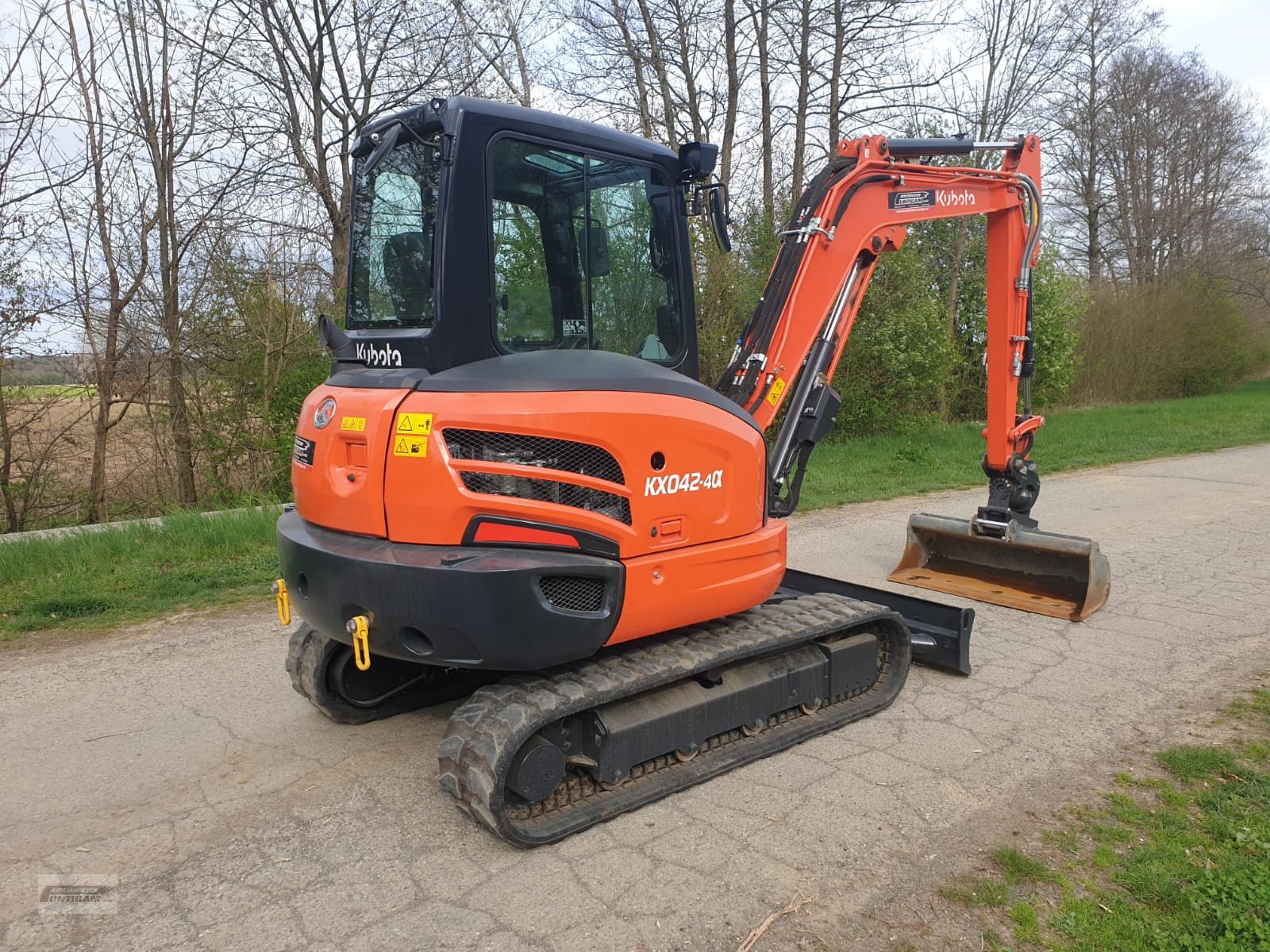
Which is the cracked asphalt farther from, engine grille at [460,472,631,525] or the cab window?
the cab window

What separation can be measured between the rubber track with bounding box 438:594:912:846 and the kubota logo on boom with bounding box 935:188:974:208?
2482 mm

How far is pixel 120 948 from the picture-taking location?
269 cm

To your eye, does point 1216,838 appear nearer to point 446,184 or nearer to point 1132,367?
point 446,184

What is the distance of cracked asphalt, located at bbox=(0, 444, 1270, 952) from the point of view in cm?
280

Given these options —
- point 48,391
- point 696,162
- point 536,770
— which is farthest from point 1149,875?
point 48,391

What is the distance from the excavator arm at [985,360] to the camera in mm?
4641

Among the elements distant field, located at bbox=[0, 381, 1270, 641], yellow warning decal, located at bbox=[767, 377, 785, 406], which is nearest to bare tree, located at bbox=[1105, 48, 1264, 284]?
distant field, located at bbox=[0, 381, 1270, 641]

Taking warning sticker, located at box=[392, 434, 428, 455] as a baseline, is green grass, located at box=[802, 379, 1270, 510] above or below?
below

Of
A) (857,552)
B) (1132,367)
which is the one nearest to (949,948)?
(857,552)

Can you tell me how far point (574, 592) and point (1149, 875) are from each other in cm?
215

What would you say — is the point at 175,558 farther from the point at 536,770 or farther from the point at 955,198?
the point at 955,198

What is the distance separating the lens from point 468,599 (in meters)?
3.01

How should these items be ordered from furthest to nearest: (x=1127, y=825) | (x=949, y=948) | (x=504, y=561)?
(x=1127, y=825) < (x=504, y=561) < (x=949, y=948)

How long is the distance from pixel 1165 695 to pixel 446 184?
4.18 metres
